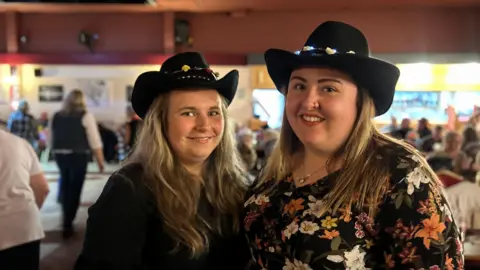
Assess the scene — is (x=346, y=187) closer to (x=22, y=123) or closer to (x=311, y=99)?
(x=311, y=99)

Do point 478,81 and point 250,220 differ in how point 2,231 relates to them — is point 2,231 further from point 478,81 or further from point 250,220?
point 478,81

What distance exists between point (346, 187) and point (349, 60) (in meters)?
0.35

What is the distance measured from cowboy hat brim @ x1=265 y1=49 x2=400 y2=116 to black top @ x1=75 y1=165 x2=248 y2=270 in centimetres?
62

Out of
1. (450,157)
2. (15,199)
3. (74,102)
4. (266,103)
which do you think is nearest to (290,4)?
(266,103)

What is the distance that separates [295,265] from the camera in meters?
1.30

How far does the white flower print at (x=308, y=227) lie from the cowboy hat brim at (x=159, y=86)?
56 cm

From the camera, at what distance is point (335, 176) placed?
53.8 inches

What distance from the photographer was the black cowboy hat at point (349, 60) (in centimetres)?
131

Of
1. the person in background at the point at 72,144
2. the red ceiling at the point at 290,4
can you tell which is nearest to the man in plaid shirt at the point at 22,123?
the person in background at the point at 72,144

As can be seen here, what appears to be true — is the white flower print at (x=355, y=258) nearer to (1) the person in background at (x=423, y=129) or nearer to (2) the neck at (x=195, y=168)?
(2) the neck at (x=195, y=168)

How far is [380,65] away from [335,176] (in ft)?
1.11

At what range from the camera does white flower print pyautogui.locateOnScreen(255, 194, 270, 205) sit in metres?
1.50

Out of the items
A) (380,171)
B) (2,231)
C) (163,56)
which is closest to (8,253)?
(2,231)

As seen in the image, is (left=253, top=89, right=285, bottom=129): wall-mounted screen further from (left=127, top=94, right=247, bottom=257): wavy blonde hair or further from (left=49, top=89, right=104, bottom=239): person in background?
(left=127, top=94, right=247, bottom=257): wavy blonde hair
